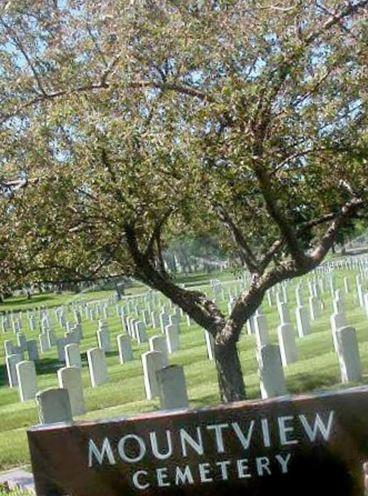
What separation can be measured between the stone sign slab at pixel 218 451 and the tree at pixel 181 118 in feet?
7.82

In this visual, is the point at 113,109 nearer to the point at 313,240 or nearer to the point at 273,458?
the point at 273,458

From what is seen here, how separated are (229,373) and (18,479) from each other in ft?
8.78

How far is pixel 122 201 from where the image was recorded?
888 cm

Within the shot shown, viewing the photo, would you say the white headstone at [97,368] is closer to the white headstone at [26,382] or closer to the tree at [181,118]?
the white headstone at [26,382]

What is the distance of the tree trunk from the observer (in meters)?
10.0

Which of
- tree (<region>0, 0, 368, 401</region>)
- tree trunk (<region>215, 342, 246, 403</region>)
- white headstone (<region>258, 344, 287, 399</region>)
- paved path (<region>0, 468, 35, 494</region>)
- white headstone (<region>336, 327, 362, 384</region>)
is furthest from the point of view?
white headstone (<region>336, 327, 362, 384</region>)

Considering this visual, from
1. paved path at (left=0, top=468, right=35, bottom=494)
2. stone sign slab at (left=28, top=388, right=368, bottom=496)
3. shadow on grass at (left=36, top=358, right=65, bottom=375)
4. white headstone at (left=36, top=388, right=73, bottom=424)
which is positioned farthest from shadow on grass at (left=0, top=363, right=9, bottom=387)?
stone sign slab at (left=28, top=388, right=368, bottom=496)

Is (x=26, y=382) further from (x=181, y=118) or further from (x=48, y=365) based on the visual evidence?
(x=181, y=118)

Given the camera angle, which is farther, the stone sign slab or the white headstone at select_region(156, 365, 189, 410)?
the white headstone at select_region(156, 365, 189, 410)

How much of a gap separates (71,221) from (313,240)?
4.35 meters

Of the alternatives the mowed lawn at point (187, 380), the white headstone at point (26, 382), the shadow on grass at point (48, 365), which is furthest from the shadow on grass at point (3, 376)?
the white headstone at point (26, 382)

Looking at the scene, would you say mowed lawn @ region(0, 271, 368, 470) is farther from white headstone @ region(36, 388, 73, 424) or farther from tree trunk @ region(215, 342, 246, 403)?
white headstone @ region(36, 388, 73, 424)

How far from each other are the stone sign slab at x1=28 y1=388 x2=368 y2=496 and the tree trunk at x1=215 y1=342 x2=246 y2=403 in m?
4.10

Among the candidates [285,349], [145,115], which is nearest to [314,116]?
[145,115]
